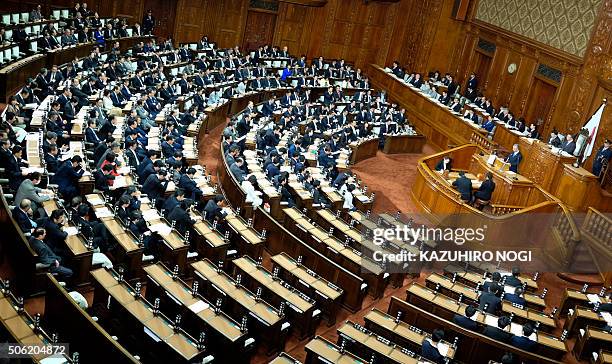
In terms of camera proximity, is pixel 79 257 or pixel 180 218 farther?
pixel 180 218

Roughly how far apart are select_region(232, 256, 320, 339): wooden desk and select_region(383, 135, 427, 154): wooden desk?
443 inches

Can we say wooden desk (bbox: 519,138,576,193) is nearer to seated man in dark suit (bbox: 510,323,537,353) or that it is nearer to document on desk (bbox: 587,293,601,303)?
document on desk (bbox: 587,293,601,303)

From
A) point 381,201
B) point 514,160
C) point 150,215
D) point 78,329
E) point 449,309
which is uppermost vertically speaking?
point 514,160

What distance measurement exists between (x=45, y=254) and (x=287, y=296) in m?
3.26

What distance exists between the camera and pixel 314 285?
9.05 meters

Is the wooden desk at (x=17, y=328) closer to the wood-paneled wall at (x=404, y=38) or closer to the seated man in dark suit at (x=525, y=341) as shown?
the seated man in dark suit at (x=525, y=341)

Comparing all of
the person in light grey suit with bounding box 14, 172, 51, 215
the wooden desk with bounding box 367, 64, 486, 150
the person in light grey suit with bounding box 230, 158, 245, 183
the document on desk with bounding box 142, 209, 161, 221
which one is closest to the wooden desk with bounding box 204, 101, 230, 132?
the person in light grey suit with bounding box 230, 158, 245, 183

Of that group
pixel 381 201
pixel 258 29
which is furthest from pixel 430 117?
pixel 258 29

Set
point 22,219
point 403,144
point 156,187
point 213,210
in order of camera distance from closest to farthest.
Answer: point 22,219 → point 213,210 → point 156,187 → point 403,144

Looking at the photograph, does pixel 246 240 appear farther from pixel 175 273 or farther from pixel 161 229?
pixel 175 273

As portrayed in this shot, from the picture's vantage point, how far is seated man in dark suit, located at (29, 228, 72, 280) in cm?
718

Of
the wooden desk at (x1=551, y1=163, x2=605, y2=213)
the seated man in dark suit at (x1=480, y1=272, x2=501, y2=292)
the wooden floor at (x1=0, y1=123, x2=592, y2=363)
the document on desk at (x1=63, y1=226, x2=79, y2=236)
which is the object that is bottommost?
the wooden floor at (x1=0, y1=123, x2=592, y2=363)

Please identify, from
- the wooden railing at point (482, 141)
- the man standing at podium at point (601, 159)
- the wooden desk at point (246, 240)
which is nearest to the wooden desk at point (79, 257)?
the wooden desk at point (246, 240)

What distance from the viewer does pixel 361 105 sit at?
20.5m
